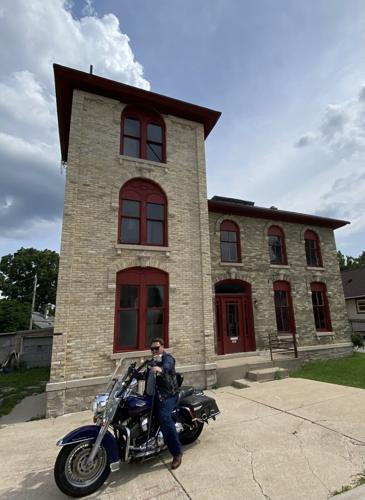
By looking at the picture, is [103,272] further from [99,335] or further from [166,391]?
[166,391]

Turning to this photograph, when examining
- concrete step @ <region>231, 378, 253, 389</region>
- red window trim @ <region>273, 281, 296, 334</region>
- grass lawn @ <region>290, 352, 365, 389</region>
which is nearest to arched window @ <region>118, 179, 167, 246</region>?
concrete step @ <region>231, 378, 253, 389</region>

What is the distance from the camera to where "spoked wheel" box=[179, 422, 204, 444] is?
448 cm

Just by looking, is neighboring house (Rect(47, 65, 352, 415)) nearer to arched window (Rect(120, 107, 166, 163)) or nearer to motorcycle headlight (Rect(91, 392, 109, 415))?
arched window (Rect(120, 107, 166, 163))

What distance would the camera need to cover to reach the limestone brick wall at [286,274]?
11.9 meters

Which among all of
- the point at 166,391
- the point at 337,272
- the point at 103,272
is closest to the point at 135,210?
the point at 103,272

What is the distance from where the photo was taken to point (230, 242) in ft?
41.2

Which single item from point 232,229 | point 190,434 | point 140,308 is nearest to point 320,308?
point 232,229

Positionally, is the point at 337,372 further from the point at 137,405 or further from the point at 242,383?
the point at 137,405

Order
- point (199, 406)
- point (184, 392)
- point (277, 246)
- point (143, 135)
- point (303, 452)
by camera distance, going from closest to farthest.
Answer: point (303, 452) → point (199, 406) → point (184, 392) → point (143, 135) → point (277, 246)

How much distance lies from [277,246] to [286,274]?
156 centimetres

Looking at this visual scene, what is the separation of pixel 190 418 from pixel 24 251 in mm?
48453

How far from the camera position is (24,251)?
44344 mm

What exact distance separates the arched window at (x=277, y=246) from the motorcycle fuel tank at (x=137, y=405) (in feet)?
35.4

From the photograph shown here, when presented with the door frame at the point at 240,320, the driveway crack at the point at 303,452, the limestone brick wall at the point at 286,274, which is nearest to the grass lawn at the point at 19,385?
the door frame at the point at 240,320
